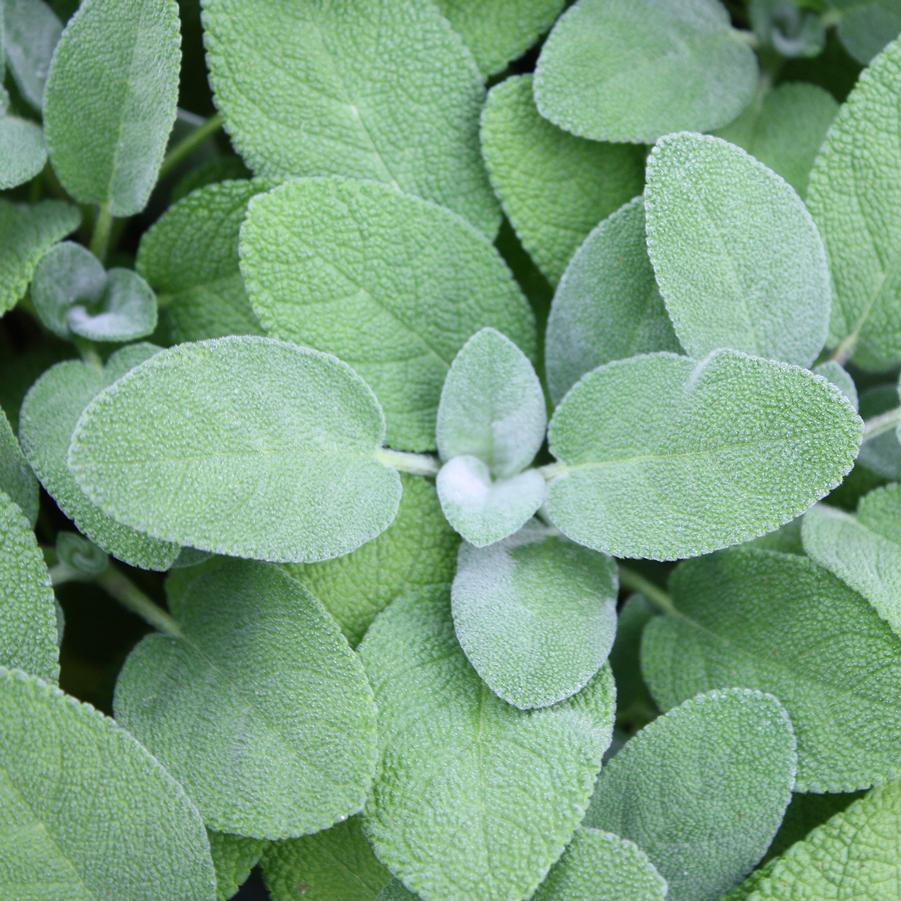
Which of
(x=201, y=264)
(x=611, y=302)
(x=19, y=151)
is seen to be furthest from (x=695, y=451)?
(x=19, y=151)

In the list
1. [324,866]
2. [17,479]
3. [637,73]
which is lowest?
[324,866]

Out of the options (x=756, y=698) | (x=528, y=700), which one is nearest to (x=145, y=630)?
(x=528, y=700)

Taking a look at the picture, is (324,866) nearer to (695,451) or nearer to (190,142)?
(695,451)

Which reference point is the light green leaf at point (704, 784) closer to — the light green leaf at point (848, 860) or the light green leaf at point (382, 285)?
the light green leaf at point (848, 860)

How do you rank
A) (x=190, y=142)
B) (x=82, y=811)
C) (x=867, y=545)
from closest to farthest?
1. (x=82, y=811)
2. (x=867, y=545)
3. (x=190, y=142)

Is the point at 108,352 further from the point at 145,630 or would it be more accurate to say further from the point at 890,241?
the point at 890,241

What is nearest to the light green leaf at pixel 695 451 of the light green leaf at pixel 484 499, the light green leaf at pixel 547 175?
the light green leaf at pixel 484 499
